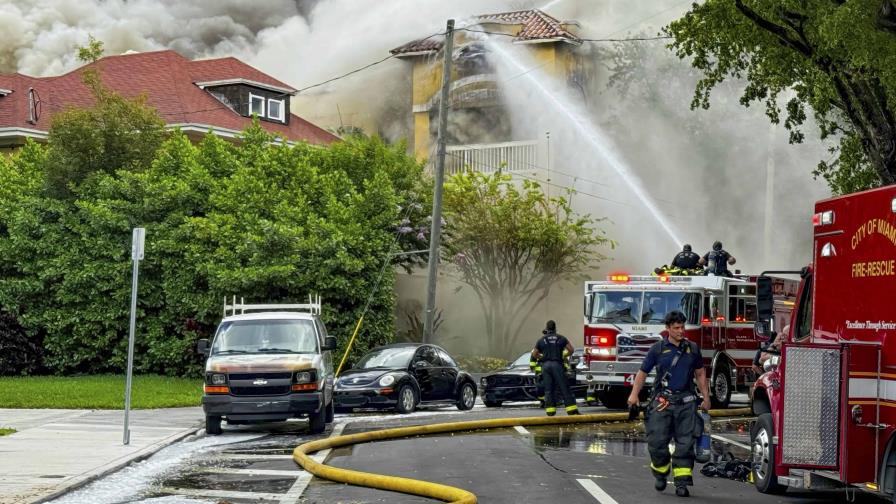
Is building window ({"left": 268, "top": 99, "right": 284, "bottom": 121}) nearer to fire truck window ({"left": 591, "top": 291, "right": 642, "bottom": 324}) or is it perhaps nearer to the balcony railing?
the balcony railing

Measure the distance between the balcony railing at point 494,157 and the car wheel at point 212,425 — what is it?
2423 cm

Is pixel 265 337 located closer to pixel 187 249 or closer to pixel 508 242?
pixel 187 249

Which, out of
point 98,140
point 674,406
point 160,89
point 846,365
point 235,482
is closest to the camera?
point 846,365

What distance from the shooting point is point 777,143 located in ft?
157

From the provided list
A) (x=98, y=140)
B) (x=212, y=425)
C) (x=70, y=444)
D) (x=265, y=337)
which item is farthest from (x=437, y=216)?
(x=70, y=444)

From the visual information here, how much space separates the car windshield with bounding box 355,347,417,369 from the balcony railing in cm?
1801

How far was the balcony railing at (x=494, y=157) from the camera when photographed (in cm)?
4578

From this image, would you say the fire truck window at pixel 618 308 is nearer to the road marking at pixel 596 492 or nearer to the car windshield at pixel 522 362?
the car windshield at pixel 522 362

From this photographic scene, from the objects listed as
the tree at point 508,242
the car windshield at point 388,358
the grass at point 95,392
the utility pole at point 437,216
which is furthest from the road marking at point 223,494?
the tree at point 508,242

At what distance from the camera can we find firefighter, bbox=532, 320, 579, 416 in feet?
73.7

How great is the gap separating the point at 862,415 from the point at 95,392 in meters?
21.5

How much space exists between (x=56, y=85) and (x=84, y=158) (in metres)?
16.7

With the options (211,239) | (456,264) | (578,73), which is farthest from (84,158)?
(578,73)

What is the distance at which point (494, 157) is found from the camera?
158 ft
